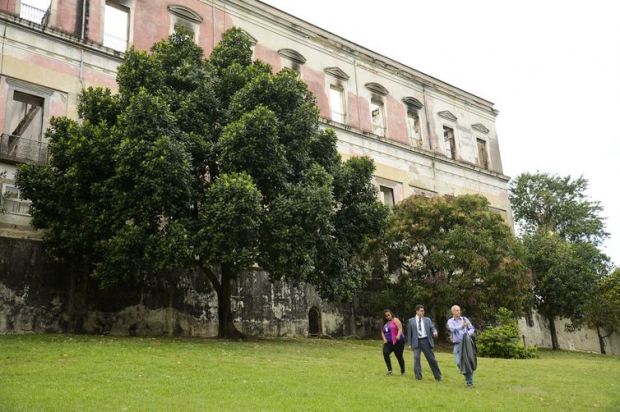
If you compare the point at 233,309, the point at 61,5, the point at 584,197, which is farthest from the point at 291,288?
the point at 584,197

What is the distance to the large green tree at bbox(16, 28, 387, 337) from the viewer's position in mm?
13711

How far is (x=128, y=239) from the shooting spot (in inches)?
539

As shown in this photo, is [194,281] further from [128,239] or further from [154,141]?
[154,141]

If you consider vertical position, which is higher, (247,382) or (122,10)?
(122,10)

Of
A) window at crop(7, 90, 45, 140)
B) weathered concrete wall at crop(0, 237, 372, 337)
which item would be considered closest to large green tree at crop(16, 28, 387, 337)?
weathered concrete wall at crop(0, 237, 372, 337)

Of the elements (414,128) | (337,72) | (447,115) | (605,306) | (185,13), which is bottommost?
(605,306)

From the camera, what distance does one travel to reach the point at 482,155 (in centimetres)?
3241

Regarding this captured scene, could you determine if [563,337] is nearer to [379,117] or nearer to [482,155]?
[482,155]

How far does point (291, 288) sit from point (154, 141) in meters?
8.81

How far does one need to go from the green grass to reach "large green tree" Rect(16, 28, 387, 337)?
2.56 m

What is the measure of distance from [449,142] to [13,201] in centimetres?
2234

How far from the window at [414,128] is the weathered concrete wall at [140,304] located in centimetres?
1127

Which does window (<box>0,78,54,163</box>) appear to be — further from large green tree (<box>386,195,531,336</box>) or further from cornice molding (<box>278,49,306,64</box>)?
large green tree (<box>386,195,531,336</box>)

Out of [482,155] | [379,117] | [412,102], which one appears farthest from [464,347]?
[482,155]
